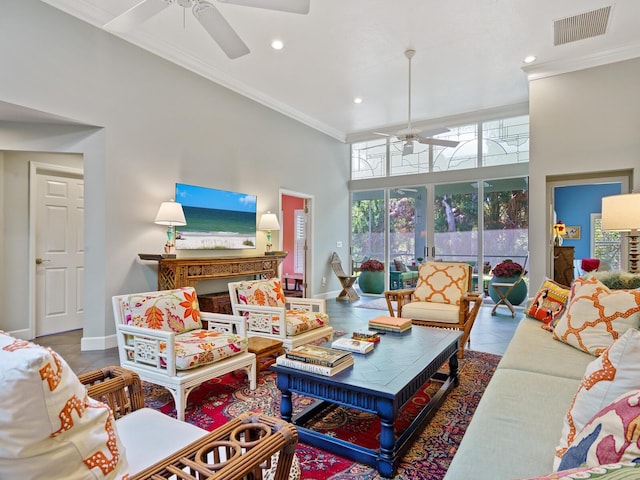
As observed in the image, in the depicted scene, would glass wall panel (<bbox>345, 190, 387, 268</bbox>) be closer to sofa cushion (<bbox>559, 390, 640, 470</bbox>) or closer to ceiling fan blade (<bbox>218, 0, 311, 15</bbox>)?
ceiling fan blade (<bbox>218, 0, 311, 15</bbox>)

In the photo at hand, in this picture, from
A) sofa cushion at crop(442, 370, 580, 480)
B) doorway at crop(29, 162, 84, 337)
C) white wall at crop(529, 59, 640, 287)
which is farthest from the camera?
doorway at crop(29, 162, 84, 337)

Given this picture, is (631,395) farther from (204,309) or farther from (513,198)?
(513,198)

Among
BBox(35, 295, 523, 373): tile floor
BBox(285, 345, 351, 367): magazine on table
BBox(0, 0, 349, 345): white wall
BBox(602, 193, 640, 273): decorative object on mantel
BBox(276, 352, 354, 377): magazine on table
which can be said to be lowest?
BBox(35, 295, 523, 373): tile floor

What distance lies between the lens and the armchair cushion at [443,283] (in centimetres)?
394

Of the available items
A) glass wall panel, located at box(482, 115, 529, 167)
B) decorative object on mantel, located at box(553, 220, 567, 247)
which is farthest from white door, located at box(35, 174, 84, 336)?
glass wall panel, located at box(482, 115, 529, 167)

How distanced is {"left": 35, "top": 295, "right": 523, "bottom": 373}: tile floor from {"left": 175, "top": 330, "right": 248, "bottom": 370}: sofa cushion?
1267 mm

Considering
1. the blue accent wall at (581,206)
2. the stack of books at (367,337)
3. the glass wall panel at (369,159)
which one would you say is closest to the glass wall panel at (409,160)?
Answer: the glass wall panel at (369,159)

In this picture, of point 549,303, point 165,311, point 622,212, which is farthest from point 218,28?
point 622,212

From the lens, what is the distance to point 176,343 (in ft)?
8.18

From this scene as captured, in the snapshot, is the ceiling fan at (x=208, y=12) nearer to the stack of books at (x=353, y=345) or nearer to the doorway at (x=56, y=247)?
the stack of books at (x=353, y=345)

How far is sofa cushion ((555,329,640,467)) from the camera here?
0.95 metres

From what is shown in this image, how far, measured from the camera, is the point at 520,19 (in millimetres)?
3703

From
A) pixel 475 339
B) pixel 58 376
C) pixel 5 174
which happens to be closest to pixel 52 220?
pixel 5 174

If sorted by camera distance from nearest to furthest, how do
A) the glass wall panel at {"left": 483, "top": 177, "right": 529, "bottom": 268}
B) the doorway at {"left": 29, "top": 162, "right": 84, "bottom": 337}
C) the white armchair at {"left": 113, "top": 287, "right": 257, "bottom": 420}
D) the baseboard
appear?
1. the white armchair at {"left": 113, "top": 287, "right": 257, "bottom": 420}
2. the baseboard
3. the doorway at {"left": 29, "top": 162, "right": 84, "bottom": 337}
4. the glass wall panel at {"left": 483, "top": 177, "right": 529, "bottom": 268}
